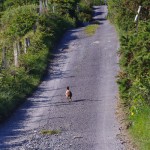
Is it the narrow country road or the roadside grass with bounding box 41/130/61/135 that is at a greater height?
the roadside grass with bounding box 41/130/61/135

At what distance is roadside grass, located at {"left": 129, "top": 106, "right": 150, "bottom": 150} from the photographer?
1431cm

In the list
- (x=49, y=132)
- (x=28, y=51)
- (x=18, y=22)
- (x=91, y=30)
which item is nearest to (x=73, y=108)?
(x=49, y=132)

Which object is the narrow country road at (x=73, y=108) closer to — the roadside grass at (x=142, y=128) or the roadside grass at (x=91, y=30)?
the roadside grass at (x=142, y=128)

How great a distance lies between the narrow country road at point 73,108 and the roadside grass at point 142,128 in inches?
22.9

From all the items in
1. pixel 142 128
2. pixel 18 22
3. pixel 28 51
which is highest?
pixel 18 22

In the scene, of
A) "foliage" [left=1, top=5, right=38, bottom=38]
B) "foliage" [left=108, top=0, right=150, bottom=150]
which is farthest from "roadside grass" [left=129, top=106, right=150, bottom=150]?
"foliage" [left=1, top=5, right=38, bottom=38]

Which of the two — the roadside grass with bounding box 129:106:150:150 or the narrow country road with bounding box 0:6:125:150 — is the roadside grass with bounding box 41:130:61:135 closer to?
the narrow country road with bounding box 0:6:125:150

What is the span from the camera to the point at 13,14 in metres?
37.1

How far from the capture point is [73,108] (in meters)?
20.2

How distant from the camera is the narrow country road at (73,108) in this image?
51.5ft

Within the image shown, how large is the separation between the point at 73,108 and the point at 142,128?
5187mm

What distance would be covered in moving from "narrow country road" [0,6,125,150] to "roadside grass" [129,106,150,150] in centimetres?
58

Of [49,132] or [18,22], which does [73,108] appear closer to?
[49,132]

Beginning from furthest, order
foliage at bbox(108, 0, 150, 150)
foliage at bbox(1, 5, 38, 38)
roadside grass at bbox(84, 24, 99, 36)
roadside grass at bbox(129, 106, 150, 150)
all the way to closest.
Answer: roadside grass at bbox(84, 24, 99, 36), foliage at bbox(1, 5, 38, 38), foliage at bbox(108, 0, 150, 150), roadside grass at bbox(129, 106, 150, 150)
